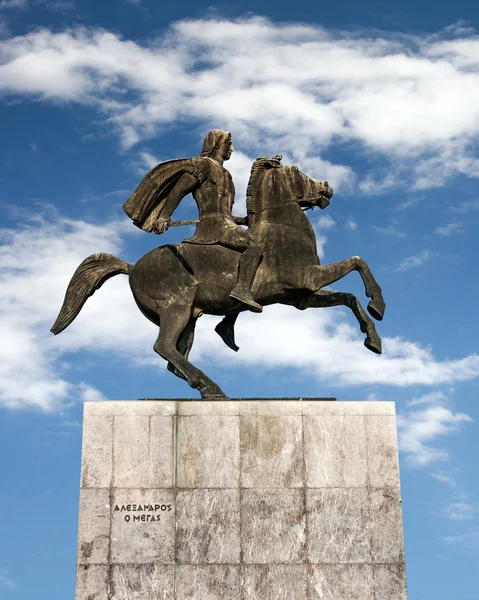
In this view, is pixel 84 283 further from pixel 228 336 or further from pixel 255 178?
pixel 255 178

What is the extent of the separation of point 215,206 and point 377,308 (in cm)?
280

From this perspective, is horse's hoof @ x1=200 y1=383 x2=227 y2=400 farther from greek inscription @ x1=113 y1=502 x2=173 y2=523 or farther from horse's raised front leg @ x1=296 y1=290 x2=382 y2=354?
horse's raised front leg @ x1=296 y1=290 x2=382 y2=354

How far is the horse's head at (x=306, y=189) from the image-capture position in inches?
570

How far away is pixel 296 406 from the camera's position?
41.4ft

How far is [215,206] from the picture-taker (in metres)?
14.2

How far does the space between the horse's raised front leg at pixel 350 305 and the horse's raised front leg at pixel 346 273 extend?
0.16 metres

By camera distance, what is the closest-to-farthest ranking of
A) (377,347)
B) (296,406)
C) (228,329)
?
1. (296,406)
2. (377,347)
3. (228,329)

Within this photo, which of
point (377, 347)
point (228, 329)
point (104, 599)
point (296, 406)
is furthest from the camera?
point (228, 329)

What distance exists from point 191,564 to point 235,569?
0.54m

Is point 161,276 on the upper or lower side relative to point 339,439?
upper

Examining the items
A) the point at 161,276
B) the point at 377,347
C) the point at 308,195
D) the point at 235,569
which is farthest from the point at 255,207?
the point at 235,569

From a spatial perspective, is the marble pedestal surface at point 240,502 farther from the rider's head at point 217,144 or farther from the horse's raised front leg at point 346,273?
the rider's head at point 217,144

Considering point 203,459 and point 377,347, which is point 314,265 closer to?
point 377,347

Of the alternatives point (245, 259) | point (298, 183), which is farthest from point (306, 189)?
point (245, 259)
